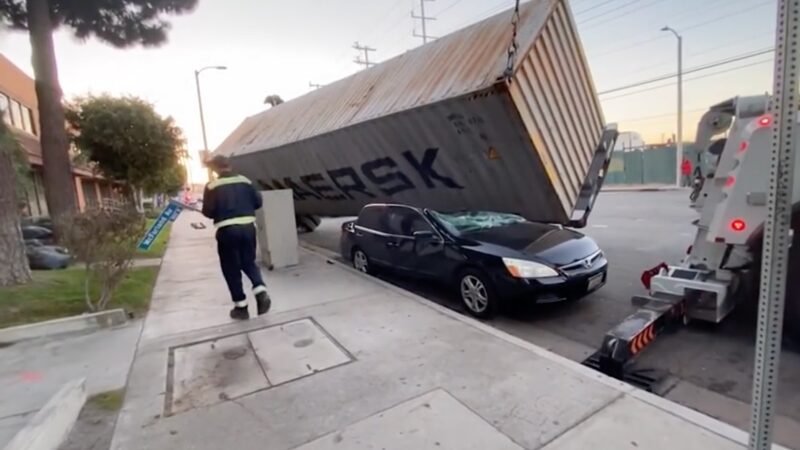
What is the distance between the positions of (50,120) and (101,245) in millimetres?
7406

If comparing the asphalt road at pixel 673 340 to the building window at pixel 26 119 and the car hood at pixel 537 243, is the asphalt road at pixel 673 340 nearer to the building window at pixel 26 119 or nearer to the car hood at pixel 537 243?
the car hood at pixel 537 243

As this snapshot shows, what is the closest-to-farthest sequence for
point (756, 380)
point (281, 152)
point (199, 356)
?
point (756, 380)
point (199, 356)
point (281, 152)

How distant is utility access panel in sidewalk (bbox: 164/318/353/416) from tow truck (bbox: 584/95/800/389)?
8.29 ft

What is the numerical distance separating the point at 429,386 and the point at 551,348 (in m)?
1.69

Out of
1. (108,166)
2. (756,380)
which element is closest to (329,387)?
(756,380)

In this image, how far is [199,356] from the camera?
3895 mm

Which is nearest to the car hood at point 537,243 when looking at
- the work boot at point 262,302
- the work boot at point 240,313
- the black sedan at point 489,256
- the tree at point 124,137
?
the black sedan at point 489,256

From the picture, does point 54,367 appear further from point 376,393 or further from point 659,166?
point 659,166

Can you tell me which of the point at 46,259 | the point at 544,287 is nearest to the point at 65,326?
the point at 46,259

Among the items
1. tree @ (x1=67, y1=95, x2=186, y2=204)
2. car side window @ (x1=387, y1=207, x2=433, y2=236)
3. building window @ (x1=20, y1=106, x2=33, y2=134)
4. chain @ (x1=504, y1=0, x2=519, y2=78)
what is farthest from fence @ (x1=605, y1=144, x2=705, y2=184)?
building window @ (x1=20, y1=106, x2=33, y2=134)

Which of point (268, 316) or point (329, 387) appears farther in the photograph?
point (268, 316)

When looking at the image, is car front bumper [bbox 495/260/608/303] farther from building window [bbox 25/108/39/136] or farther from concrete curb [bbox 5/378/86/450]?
building window [bbox 25/108/39/136]

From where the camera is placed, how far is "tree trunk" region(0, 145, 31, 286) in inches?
219

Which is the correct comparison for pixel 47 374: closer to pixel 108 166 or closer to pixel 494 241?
pixel 494 241
